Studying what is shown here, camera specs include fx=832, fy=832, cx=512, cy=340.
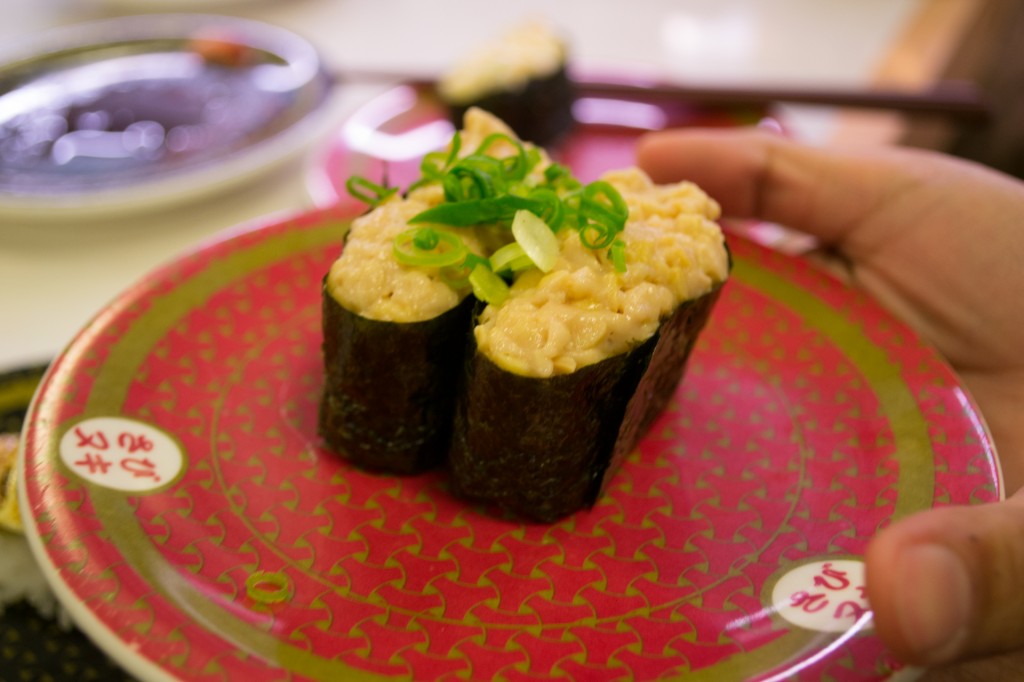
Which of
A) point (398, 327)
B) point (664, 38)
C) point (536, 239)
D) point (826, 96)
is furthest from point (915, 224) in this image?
point (664, 38)

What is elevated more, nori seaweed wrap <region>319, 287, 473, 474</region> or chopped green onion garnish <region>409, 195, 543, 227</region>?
chopped green onion garnish <region>409, 195, 543, 227</region>

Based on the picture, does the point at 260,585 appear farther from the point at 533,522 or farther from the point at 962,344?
the point at 962,344

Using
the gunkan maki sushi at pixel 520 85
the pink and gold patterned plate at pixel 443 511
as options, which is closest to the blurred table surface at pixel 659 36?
the gunkan maki sushi at pixel 520 85

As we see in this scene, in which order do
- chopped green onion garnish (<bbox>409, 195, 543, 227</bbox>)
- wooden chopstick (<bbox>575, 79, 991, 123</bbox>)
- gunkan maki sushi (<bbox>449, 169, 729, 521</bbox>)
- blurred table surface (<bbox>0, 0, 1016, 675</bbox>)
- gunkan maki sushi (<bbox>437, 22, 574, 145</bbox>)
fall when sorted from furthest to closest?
blurred table surface (<bbox>0, 0, 1016, 675</bbox>)
wooden chopstick (<bbox>575, 79, 991, 123</bbox>)
gunkan maki sushi (<bbox>437, 22, 574, 145</bbox>)
chopped green onion garnish (<bbox>409, 195, 543, 227</bbox>)
gunkan maki sushi (<bbox>449, 169, 729, 521</bbox>)

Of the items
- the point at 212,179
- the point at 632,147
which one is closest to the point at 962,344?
the point at 632,147

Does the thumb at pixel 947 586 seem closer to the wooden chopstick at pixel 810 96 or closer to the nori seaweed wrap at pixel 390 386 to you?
the nori seaweed wrap at pixel 390 386

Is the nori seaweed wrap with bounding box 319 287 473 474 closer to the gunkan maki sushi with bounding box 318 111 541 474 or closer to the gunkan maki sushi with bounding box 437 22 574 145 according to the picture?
the gunkan maki sushi with bounding box 318 111 541 474

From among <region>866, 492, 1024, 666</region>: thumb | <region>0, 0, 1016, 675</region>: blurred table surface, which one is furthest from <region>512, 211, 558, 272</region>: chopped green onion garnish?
<region>0, 0, 1016, 675</region>: blurred table surface
